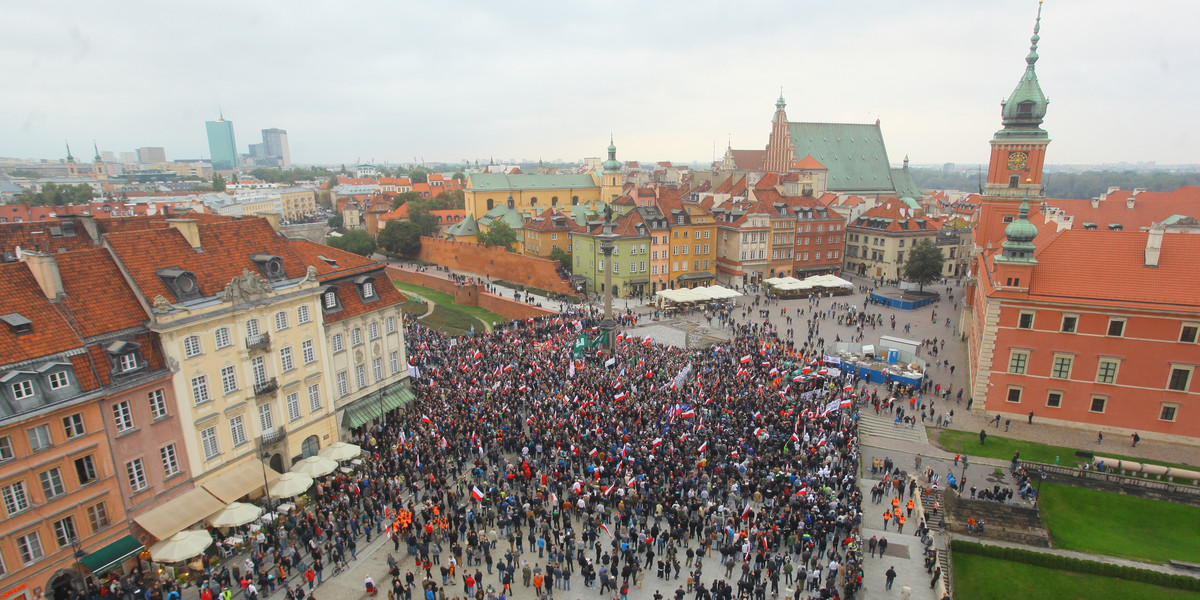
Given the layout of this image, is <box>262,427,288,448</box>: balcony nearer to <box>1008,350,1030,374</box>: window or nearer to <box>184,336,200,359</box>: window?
<box>184,336,200,359</box>: window

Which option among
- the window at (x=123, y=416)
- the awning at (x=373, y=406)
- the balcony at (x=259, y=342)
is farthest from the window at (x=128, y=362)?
the awning at (x=373, y=406)

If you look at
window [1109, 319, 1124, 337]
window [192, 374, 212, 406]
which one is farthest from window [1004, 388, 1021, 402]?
window [192, 374, 212, 406]

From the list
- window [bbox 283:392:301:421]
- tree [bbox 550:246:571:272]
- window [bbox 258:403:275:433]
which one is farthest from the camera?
tree [bbox 550:246:571:272]

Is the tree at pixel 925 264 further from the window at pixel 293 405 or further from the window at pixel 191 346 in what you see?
the window at pixel 191 346

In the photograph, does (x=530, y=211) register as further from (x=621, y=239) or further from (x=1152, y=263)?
(x=1152, y=263)

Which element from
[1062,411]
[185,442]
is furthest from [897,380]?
[185,442]

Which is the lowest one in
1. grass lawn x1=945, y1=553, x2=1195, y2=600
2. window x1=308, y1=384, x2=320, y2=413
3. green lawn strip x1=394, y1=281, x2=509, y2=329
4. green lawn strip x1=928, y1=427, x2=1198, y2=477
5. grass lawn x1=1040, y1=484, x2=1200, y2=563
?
green lawn strip x1=394, y1=281, x2=509, y2=329
